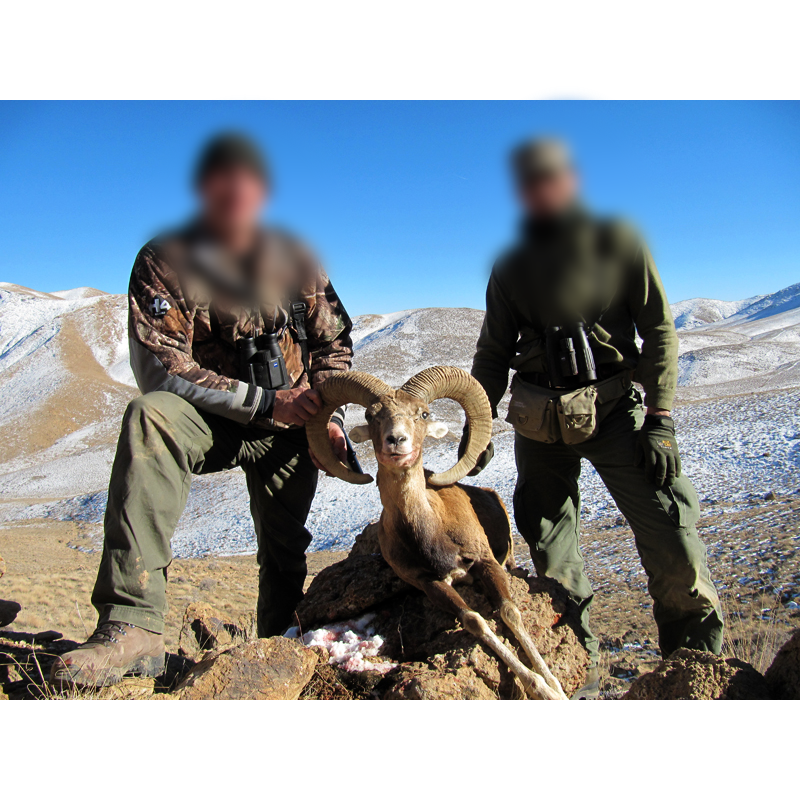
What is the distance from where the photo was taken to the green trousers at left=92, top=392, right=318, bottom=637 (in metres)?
4.12

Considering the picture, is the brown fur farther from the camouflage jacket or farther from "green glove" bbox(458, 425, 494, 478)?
the camouflage jacket

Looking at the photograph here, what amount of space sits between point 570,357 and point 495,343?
77cm

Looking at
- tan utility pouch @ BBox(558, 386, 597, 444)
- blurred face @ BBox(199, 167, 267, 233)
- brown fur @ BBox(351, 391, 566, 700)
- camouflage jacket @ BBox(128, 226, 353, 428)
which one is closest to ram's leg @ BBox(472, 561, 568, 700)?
brown fur @ BBox(351, 391, 566, 700)

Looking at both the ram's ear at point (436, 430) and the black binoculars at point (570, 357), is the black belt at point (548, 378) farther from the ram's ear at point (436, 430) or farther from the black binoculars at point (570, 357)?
the ram's ear at point (436, 430)

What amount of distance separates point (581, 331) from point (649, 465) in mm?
1213

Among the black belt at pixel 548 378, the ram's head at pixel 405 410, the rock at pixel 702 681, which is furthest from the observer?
the black belt at pixel 548 378

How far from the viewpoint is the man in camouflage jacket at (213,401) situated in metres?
4.13

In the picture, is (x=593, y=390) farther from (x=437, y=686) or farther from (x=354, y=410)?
(x=354, y=410)

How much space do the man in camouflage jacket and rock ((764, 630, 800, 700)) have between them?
140 inches

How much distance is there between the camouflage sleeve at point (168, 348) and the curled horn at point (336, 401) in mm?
555

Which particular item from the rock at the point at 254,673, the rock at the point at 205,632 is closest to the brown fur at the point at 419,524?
the rock at the point at 254,673

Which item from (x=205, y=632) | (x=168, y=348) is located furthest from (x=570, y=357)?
(x=205, y=632)

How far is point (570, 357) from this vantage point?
5.04m
